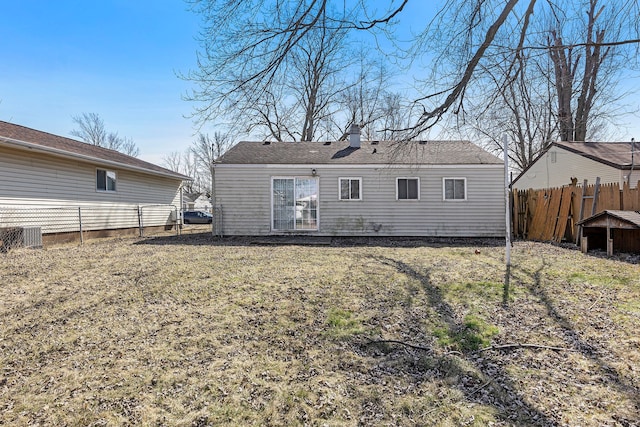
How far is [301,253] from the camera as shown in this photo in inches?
316

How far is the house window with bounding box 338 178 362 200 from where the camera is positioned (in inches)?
457

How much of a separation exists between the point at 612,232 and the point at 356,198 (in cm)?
708

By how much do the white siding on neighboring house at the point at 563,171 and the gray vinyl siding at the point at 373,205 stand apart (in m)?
3.19

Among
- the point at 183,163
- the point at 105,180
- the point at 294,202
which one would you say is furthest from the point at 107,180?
the point at 183,163

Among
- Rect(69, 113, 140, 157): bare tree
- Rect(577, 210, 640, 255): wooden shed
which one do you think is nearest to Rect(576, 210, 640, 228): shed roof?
Rect(577, 210, 640, 255): wooden shed

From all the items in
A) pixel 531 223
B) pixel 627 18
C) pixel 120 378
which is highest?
pixel 627 18

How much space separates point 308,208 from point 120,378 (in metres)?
9.35

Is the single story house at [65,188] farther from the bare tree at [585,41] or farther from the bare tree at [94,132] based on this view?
the bare tree at [94,132]

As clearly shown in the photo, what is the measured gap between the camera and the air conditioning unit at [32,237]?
841cm

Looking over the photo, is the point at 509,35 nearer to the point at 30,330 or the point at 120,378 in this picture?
the point at 120,378

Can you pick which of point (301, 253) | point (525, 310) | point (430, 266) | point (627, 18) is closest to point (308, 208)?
point (301, 253)

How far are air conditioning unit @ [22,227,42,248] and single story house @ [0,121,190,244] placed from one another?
64 cm

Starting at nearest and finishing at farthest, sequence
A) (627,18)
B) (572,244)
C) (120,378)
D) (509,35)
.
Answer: (120,378) → (627,18) → (509,35) → (572,244)

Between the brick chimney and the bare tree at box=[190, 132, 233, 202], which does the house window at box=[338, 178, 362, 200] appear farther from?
the bare tree at box=[190, 132, 233, 202]
